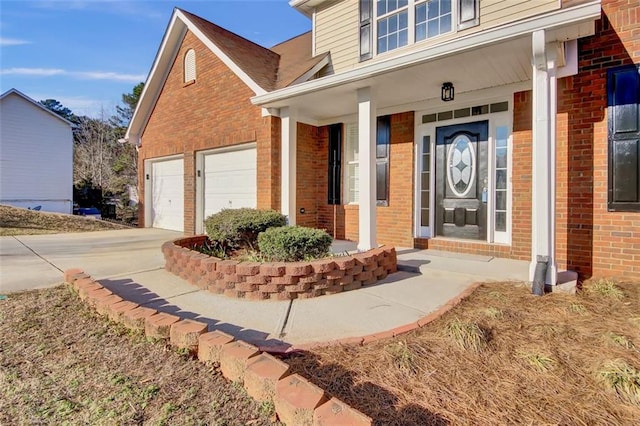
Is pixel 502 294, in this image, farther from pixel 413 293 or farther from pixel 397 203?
pixel 397 203

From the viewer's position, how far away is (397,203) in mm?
6797

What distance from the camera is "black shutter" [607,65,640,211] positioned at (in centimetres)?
432

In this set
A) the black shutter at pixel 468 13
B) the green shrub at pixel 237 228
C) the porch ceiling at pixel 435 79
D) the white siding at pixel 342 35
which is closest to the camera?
the porch ceiling at pixel 435 79

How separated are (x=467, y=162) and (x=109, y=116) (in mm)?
30483

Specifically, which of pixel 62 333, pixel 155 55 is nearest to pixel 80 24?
pixel 155 55

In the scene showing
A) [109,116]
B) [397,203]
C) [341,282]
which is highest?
[109,116]

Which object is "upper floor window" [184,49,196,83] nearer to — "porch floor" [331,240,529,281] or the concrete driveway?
the concrete driveway

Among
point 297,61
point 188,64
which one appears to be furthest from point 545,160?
point 188,64

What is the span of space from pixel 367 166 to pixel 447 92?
5.84 feet

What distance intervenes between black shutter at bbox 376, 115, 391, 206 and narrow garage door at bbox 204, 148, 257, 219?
9.29 ft

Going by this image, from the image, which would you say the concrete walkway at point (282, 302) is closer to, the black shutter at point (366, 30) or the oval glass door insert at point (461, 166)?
the oval glass door insert at point (461, 166)

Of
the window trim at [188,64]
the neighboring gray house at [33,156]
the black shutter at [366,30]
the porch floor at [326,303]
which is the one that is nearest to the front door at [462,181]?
the porch floor at [326,303]

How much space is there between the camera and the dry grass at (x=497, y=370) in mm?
1884

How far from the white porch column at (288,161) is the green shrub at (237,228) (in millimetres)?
1043
